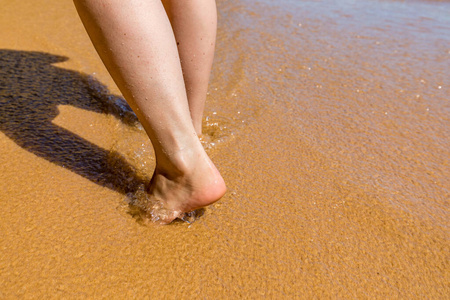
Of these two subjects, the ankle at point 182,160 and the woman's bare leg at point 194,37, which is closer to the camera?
the ankle at point 182,160

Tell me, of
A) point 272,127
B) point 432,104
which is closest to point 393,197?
point 272,127

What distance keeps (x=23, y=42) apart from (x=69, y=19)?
48cm

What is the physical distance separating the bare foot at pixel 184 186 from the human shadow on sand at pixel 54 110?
0.45ft

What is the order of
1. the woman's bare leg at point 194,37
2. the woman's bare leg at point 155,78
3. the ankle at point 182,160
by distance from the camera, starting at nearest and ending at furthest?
the woman's bare leg at point 155,78
the ankle at point 182,160
the woman's bare leg at point 194,37

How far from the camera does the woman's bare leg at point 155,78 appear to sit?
0.79 meters

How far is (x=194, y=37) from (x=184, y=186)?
50 centimetres

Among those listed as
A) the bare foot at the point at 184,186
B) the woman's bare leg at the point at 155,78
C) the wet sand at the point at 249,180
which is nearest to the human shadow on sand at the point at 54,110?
the wet sand at the point at 249,180

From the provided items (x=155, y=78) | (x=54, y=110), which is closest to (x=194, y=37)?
(x=155, y=78)

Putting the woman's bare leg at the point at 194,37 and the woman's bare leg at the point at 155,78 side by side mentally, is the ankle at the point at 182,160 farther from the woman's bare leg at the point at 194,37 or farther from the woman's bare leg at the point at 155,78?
the woman's bare leg at the point at 194,37

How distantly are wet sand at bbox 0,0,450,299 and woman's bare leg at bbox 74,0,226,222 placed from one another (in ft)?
0.51

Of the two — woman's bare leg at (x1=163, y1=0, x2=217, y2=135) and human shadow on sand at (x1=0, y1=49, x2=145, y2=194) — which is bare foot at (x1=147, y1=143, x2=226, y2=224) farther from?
woman's bare leg at (x1=163, y1=0, x2=217, y2=135)

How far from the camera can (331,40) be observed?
243cm

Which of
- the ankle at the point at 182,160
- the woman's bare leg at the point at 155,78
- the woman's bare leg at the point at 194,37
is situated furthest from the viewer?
the woman's bare leg at the point at 194,37

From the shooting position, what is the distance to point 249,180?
3.99 feet
